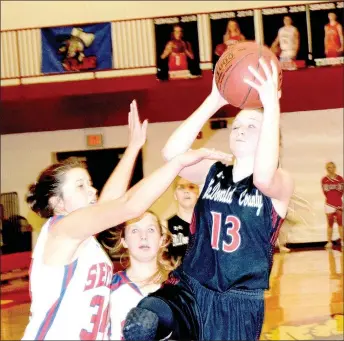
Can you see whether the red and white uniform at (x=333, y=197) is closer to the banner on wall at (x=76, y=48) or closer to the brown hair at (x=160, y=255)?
the banner on wall at (x=76, y=48)

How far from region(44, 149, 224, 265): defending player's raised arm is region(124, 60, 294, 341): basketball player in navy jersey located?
1.15 feet

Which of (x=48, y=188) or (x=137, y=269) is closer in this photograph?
(x=48, y=188)

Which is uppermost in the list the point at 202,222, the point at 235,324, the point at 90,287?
the point at 202,222

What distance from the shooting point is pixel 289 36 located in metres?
11.3

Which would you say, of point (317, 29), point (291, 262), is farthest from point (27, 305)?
point (317, 29)

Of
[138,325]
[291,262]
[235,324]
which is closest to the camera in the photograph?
[138,325]

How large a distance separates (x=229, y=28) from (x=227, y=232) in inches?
358

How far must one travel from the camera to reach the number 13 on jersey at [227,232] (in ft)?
9.45

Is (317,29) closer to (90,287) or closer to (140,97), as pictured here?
(140,97)

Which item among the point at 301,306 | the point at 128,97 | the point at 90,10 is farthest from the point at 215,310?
the point at 90,10

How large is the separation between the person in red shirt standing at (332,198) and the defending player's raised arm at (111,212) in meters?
9.74

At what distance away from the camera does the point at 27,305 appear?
8156mm

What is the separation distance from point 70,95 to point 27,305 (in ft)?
14.7

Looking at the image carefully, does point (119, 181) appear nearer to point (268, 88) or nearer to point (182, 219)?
point (268, 88)
